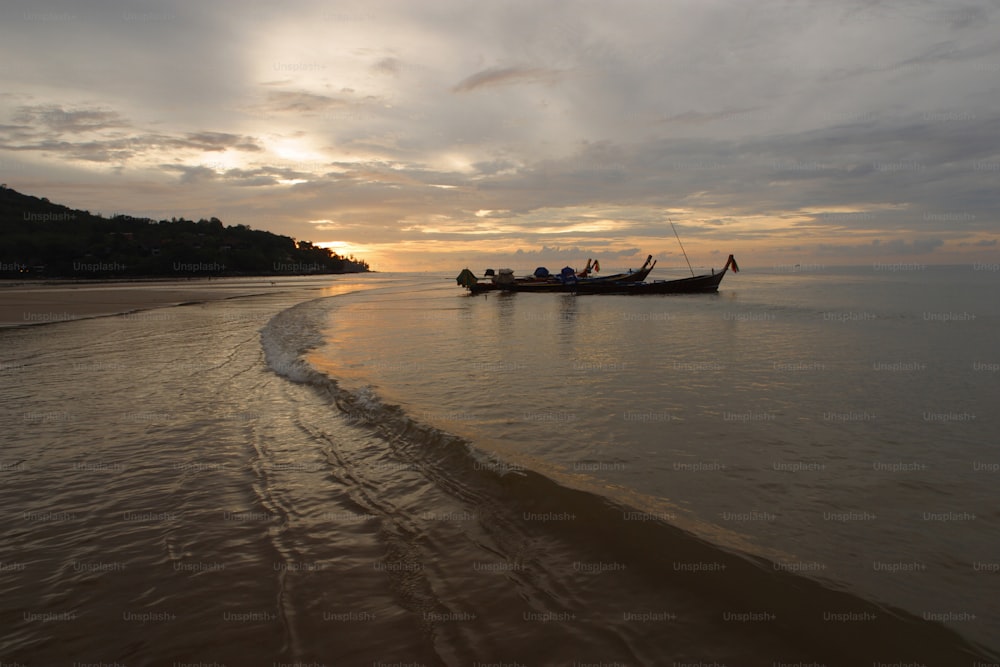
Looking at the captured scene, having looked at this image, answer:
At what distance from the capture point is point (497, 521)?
5621 mm

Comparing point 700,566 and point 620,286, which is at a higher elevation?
point 620,286

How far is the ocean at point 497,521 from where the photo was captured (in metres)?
3.73

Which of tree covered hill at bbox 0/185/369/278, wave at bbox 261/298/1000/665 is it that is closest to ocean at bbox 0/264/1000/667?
wave at bbox 261/298/1000/665

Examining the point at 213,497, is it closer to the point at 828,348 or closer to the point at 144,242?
the point at 828,348

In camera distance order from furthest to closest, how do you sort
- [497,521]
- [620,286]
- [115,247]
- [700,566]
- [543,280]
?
[115,247], [543,280], [620,286], [497,521], [700,566]

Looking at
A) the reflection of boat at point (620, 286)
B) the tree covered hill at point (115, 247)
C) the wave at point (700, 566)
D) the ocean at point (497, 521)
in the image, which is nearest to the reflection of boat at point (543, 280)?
the reflection of boat at point (620, 286)

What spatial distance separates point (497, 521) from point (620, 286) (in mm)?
53816

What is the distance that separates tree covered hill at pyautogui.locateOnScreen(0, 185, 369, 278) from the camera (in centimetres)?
10194

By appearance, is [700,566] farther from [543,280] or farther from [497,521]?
[543,280]

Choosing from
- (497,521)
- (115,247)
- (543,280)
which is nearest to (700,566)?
(497,521)

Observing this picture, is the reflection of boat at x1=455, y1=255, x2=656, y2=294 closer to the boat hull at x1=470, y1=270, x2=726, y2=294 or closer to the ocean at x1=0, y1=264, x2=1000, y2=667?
the boat hull at x1=470, y1=270, x2=726, y2=294

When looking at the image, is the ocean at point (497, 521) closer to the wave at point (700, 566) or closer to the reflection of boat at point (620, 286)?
the wave at point (700, 566)

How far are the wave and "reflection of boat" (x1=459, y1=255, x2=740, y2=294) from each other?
5151 centimetres

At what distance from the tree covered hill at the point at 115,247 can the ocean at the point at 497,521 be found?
403 feet
